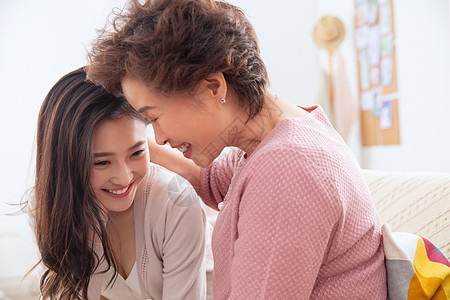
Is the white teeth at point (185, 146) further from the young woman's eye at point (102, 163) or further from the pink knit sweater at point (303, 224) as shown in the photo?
the young woman's eye at point (102, 163)

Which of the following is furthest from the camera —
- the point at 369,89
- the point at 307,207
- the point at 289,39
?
the point at 289,39

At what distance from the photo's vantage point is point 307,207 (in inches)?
32.8

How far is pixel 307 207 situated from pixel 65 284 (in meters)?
0.91

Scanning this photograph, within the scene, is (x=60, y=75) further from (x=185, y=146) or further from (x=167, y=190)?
(x=185, y=146)

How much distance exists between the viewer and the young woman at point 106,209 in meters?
1.26

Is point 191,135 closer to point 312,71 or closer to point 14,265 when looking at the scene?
point 14,265

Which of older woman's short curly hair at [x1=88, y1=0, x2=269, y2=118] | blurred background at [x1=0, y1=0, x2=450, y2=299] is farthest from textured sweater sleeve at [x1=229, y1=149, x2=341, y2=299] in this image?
blurred background at [x1=0, y1=0, x2=450, y2=299]

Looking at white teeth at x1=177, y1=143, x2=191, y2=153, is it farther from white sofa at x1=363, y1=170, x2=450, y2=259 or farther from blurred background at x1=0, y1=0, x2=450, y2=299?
blurred background at x1=0, y1=0, x2=450, y2=299

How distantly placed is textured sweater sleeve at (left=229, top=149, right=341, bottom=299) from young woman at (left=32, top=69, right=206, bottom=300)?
1.80ft

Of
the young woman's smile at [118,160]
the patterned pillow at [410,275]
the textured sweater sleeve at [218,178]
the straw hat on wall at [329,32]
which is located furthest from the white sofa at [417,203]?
the straw hat on wall at [329,32]

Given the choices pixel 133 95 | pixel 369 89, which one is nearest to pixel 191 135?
pixel 133 95

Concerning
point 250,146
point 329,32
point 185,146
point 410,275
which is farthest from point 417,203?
point 329,32

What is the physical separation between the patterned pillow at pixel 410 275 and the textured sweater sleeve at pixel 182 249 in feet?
2.06

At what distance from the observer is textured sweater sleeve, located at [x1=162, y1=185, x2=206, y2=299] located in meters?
1.42
